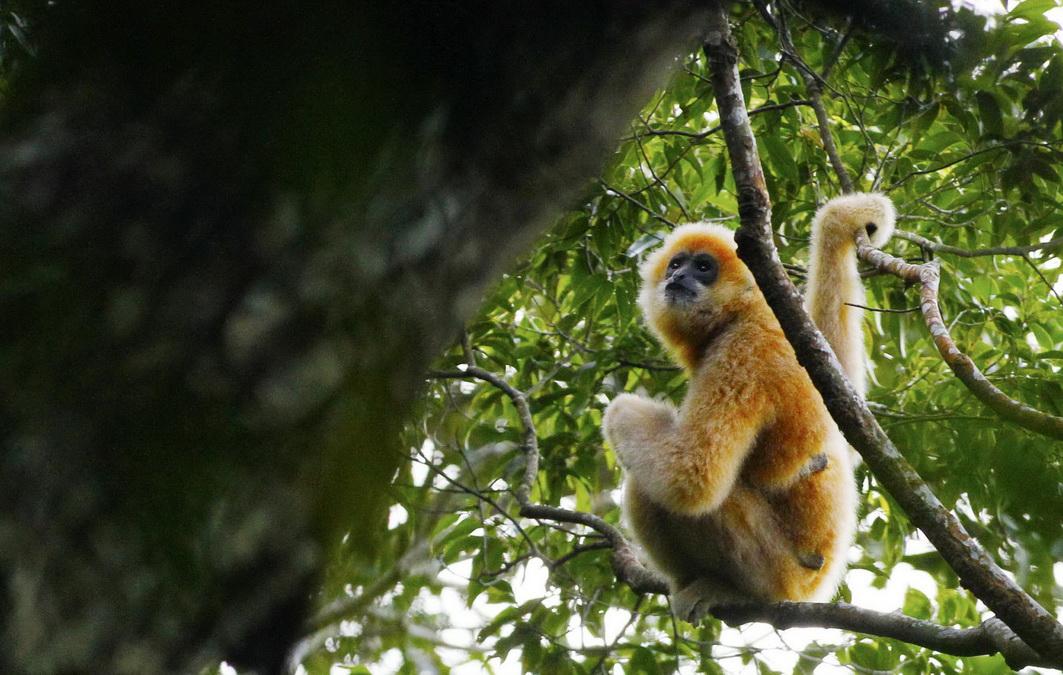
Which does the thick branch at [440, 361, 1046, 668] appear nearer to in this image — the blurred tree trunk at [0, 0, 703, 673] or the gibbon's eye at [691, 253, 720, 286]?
the gibbon's eye at [691, 253, 720, 286]

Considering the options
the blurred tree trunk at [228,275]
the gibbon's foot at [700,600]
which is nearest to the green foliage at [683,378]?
the gibbon's foot at [700,600]

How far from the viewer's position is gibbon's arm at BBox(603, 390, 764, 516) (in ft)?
Result: 14.4

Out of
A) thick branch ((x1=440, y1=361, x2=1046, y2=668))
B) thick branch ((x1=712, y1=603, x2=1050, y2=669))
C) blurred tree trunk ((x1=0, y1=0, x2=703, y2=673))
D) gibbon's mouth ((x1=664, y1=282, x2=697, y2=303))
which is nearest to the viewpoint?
blurred tree trunk ((x1=0, y1=0, x2=703, y2=673))

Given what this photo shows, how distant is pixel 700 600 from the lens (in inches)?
184

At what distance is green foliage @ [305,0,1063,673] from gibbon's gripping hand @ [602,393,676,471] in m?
0.46

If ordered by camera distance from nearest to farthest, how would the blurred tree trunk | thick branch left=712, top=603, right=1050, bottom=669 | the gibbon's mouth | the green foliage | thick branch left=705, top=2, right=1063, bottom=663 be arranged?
the blurred tree trunk < thick branch left=705, top=2, right=1063, bottom=663 < thick branch left=712, top=603, right=1050, bottom=669 < the green foliage < the gibbon's mouth

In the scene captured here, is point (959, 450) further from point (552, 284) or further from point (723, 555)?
point (552, 284)

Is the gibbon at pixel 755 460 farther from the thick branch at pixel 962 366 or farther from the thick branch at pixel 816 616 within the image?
the thick branch at pixel 962 366

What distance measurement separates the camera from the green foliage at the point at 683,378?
4.14 metres

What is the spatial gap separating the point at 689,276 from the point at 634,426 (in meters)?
0.99

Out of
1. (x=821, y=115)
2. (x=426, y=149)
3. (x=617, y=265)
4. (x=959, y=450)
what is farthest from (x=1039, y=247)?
(x=426, y=149)

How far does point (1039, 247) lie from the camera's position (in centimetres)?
340

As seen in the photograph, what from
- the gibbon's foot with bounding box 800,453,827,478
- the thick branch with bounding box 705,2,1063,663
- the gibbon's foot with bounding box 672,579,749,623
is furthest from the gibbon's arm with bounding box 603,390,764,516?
the thick branch with bounding box 705,2,1063,663

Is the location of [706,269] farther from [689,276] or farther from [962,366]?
[962,366]
